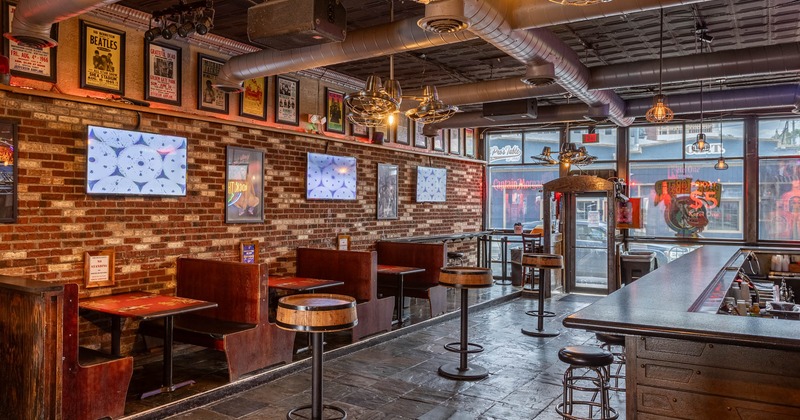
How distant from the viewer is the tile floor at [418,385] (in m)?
4.14

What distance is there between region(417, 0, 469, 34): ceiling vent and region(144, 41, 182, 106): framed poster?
124 inches

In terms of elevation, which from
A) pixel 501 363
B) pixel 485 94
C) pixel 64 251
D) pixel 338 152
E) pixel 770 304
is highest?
pixel 485 94

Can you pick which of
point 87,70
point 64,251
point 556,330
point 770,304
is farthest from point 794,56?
point 64,251

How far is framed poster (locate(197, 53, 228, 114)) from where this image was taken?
5.91 metres

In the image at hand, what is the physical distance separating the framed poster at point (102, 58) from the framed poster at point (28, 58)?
248 mm

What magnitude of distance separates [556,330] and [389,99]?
12.7 ft

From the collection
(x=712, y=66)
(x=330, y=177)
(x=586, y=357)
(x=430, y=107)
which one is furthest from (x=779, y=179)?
(x=586, y=357)

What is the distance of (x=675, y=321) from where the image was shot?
2629 millimetres

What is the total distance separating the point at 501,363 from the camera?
546 centimetres

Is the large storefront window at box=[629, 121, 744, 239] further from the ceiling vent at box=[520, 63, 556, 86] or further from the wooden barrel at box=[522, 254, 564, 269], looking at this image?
the ceiling vent at box=[520, 63, 556, 86]

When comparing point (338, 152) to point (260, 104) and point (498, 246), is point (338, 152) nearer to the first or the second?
point (260, 104)

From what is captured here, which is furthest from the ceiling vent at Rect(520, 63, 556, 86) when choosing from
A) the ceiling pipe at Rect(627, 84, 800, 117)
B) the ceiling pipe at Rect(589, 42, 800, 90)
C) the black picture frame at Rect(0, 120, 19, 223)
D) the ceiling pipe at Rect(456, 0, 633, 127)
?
the black picture frame at Rect(0, 120, 19, 223)

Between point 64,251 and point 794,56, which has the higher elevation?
point 794,56

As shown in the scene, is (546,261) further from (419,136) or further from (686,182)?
(686,182)
